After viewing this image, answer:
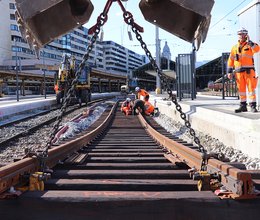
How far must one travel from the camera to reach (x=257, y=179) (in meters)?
3.48

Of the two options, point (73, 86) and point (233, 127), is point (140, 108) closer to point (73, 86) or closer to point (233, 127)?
point (233, 127)

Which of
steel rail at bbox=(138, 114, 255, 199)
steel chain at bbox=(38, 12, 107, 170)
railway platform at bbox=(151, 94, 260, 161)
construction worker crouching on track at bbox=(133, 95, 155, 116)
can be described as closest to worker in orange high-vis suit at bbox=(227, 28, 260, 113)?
railway platform at bbox=(151, 94, 260, 161)

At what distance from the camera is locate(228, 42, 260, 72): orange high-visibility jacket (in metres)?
9.21

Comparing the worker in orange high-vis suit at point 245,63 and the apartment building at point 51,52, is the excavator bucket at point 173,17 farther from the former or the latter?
the apartment building at point 51,52

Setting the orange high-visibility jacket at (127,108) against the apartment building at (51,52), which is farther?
the apartment building at (51,52)

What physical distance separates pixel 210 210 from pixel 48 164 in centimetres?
213

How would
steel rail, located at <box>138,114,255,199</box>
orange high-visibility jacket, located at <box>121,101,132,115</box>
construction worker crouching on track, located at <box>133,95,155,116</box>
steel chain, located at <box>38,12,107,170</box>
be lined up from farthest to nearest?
orange high-visibility jacket, located at <box>121,101,132,115</box>, construction worker crouching on track, located at <box>133,95,155,116</box>, steel chain, located at <box>38,12,107,170</box>, steel rail, located at <box>138,114,255,199</box>

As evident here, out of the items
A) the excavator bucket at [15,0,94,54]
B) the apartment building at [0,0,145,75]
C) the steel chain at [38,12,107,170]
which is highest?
the apartment building at [0,0,145,75]

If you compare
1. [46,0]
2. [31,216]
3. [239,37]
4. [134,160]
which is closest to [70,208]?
[31,216]

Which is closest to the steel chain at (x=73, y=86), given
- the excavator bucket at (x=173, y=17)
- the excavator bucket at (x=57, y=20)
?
the excavator bucket at (x=57, y=20)

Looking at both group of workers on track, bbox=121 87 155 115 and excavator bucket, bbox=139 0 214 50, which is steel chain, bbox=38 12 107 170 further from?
group of workers on track, bbox=121 87 155 115

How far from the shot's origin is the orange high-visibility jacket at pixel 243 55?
30.2 feet

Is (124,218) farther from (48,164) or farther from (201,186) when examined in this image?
(48,164)

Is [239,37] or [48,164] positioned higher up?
[239,37]
